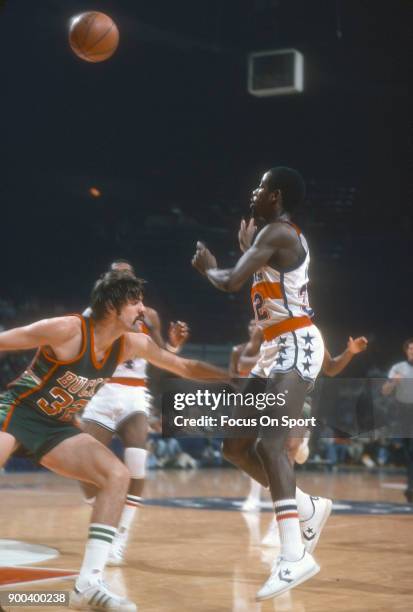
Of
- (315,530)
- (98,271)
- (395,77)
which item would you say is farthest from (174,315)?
(315,530)

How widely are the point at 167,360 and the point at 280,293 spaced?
2.45 ft

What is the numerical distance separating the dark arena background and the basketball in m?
4.03

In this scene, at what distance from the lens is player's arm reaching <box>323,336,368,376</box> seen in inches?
198

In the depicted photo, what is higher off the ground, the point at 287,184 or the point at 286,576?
the point at 287,184

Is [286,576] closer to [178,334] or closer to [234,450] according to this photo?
[234,450]

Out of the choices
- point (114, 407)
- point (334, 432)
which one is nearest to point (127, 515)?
point (114, 407)

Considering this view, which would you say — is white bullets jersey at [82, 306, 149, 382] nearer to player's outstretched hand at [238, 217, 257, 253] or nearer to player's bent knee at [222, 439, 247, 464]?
player's outstretched hand at [238, 217, 257, 253]

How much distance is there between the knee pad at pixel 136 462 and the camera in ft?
17.9

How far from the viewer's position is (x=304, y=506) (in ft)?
15.1

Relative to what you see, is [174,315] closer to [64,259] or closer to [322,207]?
[64,259]

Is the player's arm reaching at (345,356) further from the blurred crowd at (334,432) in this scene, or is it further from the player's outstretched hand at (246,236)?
the blurred crowd at (334,432)

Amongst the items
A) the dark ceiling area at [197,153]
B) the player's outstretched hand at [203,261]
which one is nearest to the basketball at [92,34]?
the player's outstretched hand at [203,261]

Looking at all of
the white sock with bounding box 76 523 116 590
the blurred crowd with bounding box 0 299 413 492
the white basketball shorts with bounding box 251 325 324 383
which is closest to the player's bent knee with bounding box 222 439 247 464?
the white basketball shorts with bounding box 251 325 324 383

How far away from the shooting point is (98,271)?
1966 centimetres
